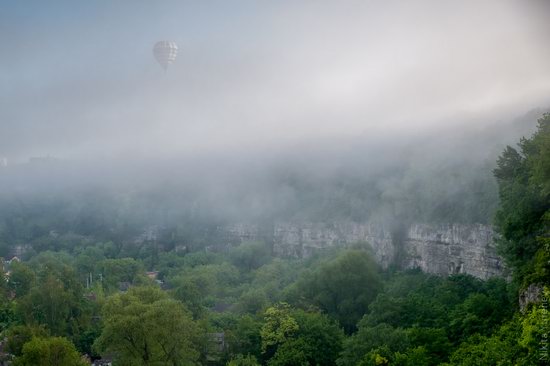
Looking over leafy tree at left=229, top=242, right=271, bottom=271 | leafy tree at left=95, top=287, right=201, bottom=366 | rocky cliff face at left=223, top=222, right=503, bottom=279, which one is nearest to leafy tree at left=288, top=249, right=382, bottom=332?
rocky cliff face at left=223, top=222, right=503, bottom=279

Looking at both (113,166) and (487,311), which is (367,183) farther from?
(113,166)

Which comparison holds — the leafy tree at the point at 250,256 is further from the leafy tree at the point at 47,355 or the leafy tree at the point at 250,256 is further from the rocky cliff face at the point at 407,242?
the leafy tree at the point at 47,355

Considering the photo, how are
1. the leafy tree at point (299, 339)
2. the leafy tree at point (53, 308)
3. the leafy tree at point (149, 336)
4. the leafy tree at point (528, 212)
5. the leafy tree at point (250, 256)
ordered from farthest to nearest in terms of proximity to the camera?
the leafy tree at point (250, 256)
the leafy tree at point (53, 308)
the leafy tree at point (299, 339)
the leafy tree at point (149, 336)
the leafy tree at point (528, 212)

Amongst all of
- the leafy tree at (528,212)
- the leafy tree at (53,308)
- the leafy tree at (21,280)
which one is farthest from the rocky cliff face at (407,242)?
the leafy tree at (21,280)

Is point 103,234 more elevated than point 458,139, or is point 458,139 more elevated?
point 458,139

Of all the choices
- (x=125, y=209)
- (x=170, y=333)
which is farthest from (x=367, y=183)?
(x=125, y=209)

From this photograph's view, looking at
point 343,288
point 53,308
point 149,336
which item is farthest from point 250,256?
point 149,336

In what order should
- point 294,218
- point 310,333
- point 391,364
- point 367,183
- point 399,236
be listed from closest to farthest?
point 391,364
point 310,333
point 399,236
point 367,183
point 294,218

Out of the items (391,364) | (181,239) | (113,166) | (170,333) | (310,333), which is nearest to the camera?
(391,364)
